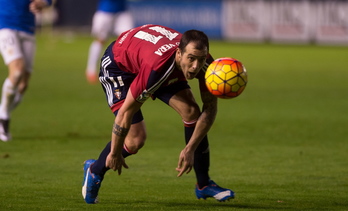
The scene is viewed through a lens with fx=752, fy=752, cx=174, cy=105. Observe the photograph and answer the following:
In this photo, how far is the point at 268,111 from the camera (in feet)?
46.1

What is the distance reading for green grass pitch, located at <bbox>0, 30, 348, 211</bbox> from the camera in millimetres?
7184

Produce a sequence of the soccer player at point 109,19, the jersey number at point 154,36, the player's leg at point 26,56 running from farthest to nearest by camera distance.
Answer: the soccer player at point 109,19, the player's leg at point 26,56, the jersey number at point 154,36

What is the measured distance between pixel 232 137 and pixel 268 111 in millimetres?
2913

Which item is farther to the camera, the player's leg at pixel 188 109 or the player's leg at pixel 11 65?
the player's leg at pixel 11 65

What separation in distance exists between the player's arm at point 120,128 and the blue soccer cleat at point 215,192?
90 cm

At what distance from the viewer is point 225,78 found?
→ 6.51m

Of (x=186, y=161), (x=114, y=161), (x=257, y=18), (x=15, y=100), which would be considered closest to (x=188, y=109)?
(x=186, y=161)

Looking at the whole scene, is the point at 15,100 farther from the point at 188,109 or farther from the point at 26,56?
the point at 188,109

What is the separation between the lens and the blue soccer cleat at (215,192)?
6918 millimetres

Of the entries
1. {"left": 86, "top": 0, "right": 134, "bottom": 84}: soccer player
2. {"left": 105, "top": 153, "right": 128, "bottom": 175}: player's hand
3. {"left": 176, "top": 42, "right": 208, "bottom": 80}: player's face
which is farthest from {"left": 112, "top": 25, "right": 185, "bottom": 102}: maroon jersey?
{"left": 86, "top": 0, "right": 134, "bottom": 84}: soccer player

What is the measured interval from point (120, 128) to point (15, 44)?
186 inches

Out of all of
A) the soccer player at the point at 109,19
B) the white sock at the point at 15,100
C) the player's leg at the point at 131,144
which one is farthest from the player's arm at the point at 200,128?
the soccer player at the point at 109,19

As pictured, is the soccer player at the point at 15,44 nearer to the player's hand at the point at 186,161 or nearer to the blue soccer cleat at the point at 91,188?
the blue soccer cleat at the point at 91,188

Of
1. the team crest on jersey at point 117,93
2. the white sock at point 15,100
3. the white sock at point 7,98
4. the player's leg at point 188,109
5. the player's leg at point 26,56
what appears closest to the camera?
the player's leg at point 188,109
